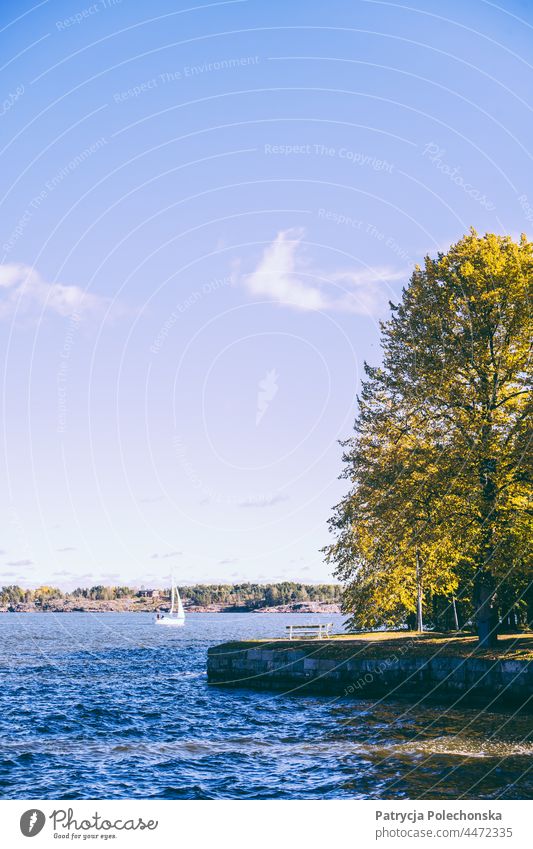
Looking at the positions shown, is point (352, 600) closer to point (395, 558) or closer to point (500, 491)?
point (395, 558)

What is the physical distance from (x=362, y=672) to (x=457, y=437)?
12.7 m

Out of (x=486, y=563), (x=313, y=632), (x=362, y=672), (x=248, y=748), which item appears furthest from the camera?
(x=313, y=632)

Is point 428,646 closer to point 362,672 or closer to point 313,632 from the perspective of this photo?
point 362,672

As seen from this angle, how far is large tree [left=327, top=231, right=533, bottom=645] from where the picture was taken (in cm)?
3269

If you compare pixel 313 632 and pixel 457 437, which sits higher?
pixel 457 437

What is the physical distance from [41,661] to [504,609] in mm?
39703

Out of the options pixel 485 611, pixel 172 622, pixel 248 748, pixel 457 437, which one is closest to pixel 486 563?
pixel 485 611

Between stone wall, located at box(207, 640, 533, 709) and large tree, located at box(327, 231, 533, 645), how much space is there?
2551 millimetres

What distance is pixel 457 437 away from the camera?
109 feet

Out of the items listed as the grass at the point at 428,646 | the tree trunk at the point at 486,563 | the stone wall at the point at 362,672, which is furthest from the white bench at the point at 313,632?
Result: the tree trunk at the point at 486,563

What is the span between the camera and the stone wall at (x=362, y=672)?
3009 cm

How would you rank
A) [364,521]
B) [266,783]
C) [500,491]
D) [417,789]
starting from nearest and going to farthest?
[417,789]
[266,783]
[500,491]
[364,521]
